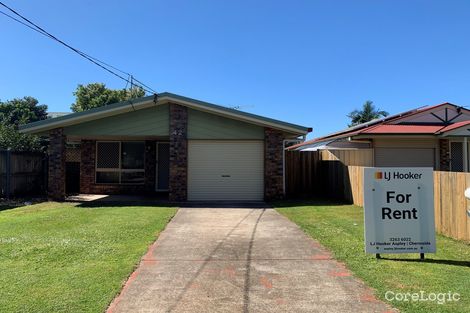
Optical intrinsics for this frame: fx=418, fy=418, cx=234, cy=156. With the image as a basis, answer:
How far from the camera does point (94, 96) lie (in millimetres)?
49219

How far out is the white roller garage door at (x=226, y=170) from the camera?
1488 centimetres

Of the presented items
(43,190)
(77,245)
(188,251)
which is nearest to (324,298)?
(188,251)

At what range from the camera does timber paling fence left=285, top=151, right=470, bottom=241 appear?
7652 millimetres

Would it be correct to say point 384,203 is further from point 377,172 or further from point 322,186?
point 322,186

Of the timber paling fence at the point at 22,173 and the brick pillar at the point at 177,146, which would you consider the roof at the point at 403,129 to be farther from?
the timber paling fence at the point at 22,173

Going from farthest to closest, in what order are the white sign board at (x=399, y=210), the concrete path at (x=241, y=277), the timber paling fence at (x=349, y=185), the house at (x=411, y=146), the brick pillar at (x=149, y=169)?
the brick pillar at (x=149, y=169)
the house at (x=411, y=146)
the timber paling fence at (x=349, y=185)
the white sign board at (x=399, y=210)
the concrete path at (x=241, y=277)

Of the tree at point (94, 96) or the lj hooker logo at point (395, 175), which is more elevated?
the tree at point (94, 96)

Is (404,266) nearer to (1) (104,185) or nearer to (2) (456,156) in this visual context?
(2) (456,156)

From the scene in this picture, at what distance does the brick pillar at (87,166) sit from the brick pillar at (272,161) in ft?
26.0

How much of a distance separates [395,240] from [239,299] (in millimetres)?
2984

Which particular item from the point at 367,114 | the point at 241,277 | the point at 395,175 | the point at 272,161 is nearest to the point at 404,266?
the point at 395,175

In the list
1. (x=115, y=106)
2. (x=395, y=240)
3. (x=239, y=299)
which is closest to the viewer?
(x=239, y=299)

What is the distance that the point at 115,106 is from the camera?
14.1 metres

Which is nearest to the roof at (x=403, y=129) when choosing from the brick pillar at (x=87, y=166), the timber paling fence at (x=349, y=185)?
the timber paling fence at (x=349, y=185)
